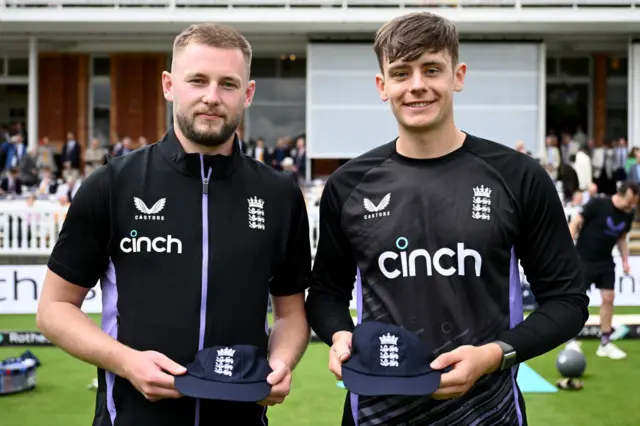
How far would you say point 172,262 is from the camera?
288cm

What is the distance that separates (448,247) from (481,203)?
0.19 meters

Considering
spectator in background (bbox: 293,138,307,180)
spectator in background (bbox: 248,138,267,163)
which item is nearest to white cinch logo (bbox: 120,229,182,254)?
spectator in background (bbox: 248,138,267,163)

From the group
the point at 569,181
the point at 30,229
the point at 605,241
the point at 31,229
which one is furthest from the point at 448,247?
the point at 569,181

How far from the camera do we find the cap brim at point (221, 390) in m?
2.59

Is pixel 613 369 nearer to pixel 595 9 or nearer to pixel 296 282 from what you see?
pixel 296 282

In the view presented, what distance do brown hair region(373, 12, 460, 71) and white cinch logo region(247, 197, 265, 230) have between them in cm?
65

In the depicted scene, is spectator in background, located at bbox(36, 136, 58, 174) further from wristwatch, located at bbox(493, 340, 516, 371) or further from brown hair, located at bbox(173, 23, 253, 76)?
wristwatch, located at bbox(493, 340, 516, 371)

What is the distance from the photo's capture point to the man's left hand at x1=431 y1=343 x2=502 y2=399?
259 centimetres

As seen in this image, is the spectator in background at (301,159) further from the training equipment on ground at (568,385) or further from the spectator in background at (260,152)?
the training equipment on ground at (568,385)

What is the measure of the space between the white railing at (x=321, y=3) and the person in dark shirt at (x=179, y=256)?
70.7 feet

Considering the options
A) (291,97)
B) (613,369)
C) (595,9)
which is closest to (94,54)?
(291,97)

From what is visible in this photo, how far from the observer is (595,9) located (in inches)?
940

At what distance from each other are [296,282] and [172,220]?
1.68 ft

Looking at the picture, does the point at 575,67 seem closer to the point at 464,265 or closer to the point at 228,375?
the point at 464,265
